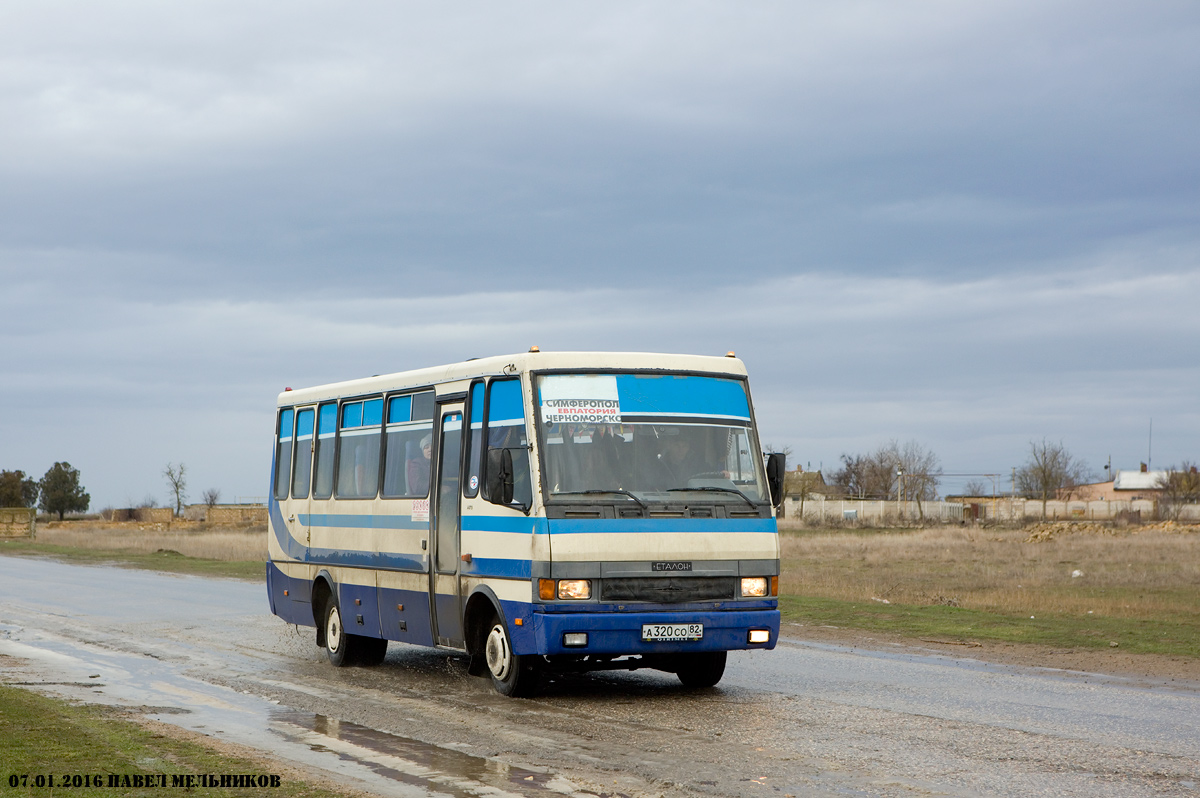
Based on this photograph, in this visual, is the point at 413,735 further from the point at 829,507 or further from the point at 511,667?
the point at 829,507

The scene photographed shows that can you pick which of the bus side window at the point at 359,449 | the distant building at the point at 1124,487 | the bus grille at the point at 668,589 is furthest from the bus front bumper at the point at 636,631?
the distant building at the point at 1124,487

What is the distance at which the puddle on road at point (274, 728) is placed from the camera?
8.02 m

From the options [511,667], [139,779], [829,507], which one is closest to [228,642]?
[511,667]

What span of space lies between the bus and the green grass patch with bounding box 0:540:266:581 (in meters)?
21.4

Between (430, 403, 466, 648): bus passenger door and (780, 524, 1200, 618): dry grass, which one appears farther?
(780, 524, 1200, 618): dry grass

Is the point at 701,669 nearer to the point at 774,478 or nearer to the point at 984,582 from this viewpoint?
the point at 774,478

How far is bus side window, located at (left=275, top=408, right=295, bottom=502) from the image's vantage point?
682 inches

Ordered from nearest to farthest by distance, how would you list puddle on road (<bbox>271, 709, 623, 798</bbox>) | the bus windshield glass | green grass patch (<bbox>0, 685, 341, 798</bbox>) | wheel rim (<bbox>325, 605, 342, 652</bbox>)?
green grass patch (<bbox>0, 685, 341, 798</bbox>) → puddle on road (<bbox>271, 709, 623, 798</bbox>) → the bus windshield glass → wheel rim (<bbox>325, 605, 342, 652</bbox>)

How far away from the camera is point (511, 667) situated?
1191 centimetres

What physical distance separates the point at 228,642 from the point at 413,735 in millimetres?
8482

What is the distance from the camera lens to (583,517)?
37.6 feet

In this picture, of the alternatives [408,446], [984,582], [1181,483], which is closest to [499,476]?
[408,446]

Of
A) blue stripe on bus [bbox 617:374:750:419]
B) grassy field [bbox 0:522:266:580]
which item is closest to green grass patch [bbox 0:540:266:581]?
grassy field [bbox 0:522:266:580]

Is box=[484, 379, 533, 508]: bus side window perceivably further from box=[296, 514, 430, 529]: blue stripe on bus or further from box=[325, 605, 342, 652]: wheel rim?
box=[325, 605, 342, 652]: wheel rim
